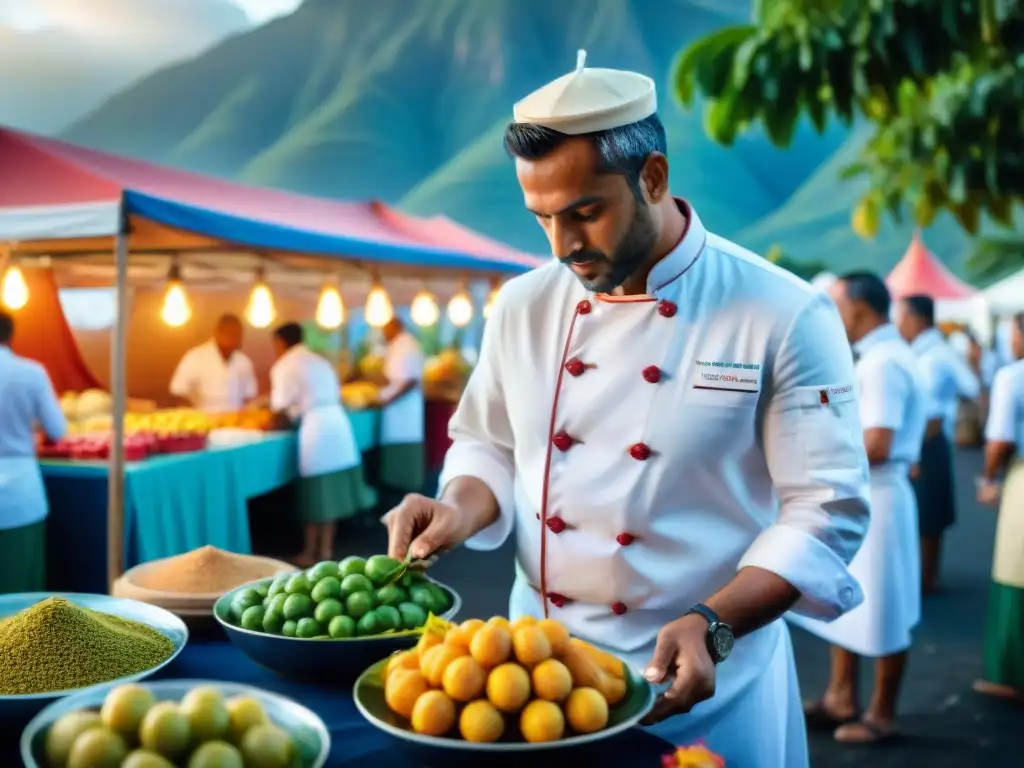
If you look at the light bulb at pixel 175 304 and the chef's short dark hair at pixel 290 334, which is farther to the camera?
the chef's short dark hair at pixel 290 334

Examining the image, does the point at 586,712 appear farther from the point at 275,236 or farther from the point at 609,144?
the point at 275,236

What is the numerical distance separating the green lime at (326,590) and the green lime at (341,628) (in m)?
0.05

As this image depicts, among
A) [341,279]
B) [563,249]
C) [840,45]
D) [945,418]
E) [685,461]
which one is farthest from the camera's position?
[341,279]

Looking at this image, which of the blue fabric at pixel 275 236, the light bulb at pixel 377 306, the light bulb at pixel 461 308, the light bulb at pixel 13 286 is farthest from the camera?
the light bulb at pixel 461 308

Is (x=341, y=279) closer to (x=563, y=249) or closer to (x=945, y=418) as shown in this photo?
(x=945, y=418)

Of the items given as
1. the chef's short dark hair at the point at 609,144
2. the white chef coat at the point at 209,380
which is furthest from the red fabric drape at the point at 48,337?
the chef's short dark hair at the point at 609,144

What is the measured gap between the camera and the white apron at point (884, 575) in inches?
143

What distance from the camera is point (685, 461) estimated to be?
5.11 feet

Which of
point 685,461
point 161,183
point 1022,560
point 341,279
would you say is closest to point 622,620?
point 685,461

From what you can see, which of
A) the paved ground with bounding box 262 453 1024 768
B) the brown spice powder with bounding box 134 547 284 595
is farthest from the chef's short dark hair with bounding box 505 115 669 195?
the paved ground with bounding box 262 453 1024 768

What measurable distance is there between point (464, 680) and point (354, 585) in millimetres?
458

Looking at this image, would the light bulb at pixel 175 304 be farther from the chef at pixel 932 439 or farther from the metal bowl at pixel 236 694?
the metal bowl at pixel 236 694

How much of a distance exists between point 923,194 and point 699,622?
3.77m

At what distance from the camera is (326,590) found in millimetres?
1522
